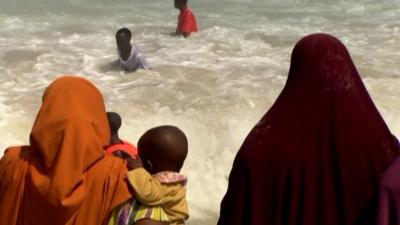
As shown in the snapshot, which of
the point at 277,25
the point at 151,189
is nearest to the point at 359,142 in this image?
the point at 151,189

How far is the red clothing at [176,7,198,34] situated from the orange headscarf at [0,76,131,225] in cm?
852

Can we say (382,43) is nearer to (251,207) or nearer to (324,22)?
(324,22)

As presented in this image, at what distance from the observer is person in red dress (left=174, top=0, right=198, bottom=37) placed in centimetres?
1084

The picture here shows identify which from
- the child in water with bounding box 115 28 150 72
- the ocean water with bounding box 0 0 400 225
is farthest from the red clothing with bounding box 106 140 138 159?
the child in water with bounding box 115 28 150 72

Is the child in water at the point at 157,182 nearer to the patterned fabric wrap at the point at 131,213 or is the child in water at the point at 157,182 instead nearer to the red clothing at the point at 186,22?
the patterned fabric wrap at the point at 131,213

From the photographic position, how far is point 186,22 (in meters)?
11.0

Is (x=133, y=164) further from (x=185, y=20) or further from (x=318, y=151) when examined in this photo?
(x=185, y=20)

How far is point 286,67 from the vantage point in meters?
9.09

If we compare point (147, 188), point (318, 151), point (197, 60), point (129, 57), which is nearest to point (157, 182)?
point (147, 188)

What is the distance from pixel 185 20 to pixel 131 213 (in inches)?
345

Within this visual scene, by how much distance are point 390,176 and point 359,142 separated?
22 cm

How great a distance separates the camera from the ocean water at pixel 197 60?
659 centimetres

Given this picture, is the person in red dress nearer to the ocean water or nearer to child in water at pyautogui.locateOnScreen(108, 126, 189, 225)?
the ocean water

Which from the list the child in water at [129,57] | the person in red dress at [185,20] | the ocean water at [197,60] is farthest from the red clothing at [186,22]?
the child in water at [129,57]
